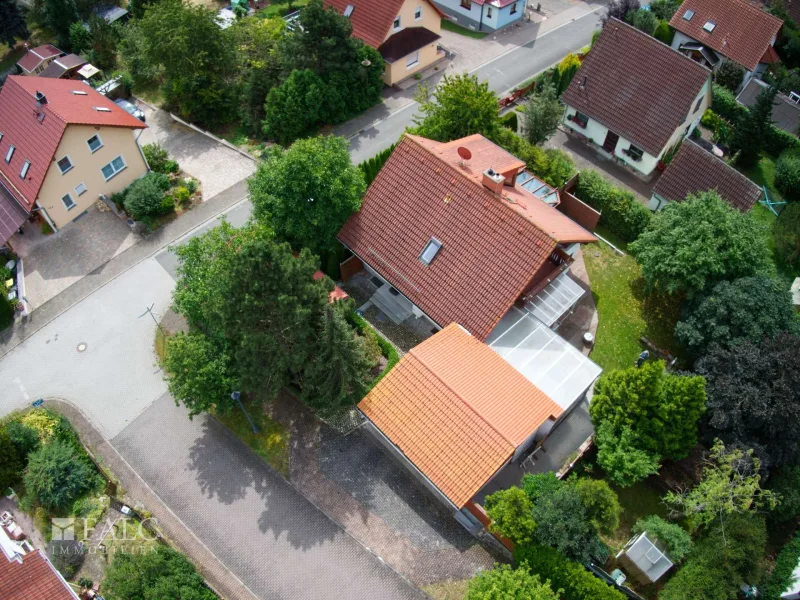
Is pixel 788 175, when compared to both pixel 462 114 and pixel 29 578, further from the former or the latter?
pixel 29 578

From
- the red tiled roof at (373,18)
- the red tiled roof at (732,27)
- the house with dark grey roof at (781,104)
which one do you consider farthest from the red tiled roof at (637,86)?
the red tiled roof at (373,18)

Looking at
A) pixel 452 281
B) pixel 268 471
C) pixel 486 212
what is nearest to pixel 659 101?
pixel 486 212

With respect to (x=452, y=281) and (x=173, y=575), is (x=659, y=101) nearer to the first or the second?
(x=452, y=281)

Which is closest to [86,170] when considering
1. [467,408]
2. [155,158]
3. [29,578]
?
[155,158]

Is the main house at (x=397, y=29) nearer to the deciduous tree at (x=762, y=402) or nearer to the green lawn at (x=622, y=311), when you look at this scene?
the green lawn at (x=622, y=311)

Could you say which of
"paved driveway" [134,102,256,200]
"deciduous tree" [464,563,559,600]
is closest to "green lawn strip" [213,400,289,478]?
"deciduous tree" [464,563,559,600]
